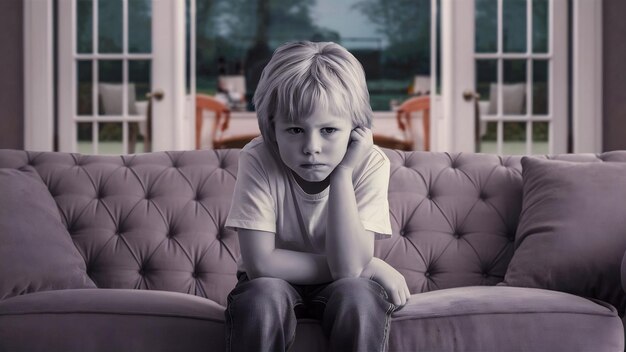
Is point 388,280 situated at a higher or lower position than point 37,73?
lower

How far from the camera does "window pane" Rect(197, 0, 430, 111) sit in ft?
29.2

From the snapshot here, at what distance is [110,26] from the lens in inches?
175

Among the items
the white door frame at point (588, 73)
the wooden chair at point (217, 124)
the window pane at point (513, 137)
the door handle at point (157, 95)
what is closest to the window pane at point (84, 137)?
the door handle at point (157, 95)

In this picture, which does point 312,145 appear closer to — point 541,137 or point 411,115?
point 541,137

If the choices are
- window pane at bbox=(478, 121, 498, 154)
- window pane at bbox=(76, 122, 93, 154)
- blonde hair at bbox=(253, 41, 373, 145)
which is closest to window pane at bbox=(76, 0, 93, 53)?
window pane at bbox=(76, 122, 93, 154)

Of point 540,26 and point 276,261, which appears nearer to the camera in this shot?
point 276,261

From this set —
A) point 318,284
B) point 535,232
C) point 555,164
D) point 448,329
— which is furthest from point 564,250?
point 318,284

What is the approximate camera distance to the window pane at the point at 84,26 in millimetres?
4406

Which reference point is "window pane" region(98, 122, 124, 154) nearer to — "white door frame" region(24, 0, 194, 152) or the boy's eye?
"white door frame" region(24, 0, 194, 152)

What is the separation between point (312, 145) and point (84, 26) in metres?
3.14

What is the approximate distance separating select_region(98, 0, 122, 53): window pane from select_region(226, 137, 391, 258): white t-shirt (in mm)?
2878

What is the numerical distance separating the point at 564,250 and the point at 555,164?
0.30 meters

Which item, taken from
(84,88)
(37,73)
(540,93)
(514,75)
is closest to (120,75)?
(84,88)

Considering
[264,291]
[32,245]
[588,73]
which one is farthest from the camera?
[588,73]
